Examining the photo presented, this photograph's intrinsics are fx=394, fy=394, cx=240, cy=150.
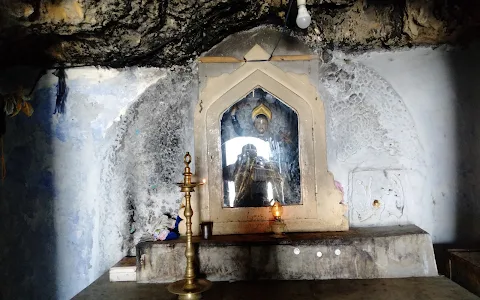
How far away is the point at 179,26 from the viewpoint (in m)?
3.07

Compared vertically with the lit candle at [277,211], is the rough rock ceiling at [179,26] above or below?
above

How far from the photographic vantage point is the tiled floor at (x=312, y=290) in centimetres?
266

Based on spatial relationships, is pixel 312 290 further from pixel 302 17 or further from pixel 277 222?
pixel 302 17

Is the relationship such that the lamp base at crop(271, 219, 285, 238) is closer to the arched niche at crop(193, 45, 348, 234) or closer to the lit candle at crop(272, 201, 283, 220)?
the lit candle at crop(272, 201, 283, 220)

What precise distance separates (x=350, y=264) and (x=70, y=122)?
8.81 feet

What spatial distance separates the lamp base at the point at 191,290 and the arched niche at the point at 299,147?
2.26ft

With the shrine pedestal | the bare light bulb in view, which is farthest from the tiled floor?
the bare light bulb

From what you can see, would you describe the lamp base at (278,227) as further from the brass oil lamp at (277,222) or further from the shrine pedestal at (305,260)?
the shrine pedestal at (305,260)

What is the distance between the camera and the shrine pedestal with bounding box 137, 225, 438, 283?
3016 millimetres

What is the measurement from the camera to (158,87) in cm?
357


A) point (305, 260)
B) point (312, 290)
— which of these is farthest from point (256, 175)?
point (312, 290)

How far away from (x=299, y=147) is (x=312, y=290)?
1.24 m

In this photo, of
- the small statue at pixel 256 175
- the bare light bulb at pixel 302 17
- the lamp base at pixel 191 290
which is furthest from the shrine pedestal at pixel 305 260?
the bare light bulb at pixel 302 17

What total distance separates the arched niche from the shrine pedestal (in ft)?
1.24
